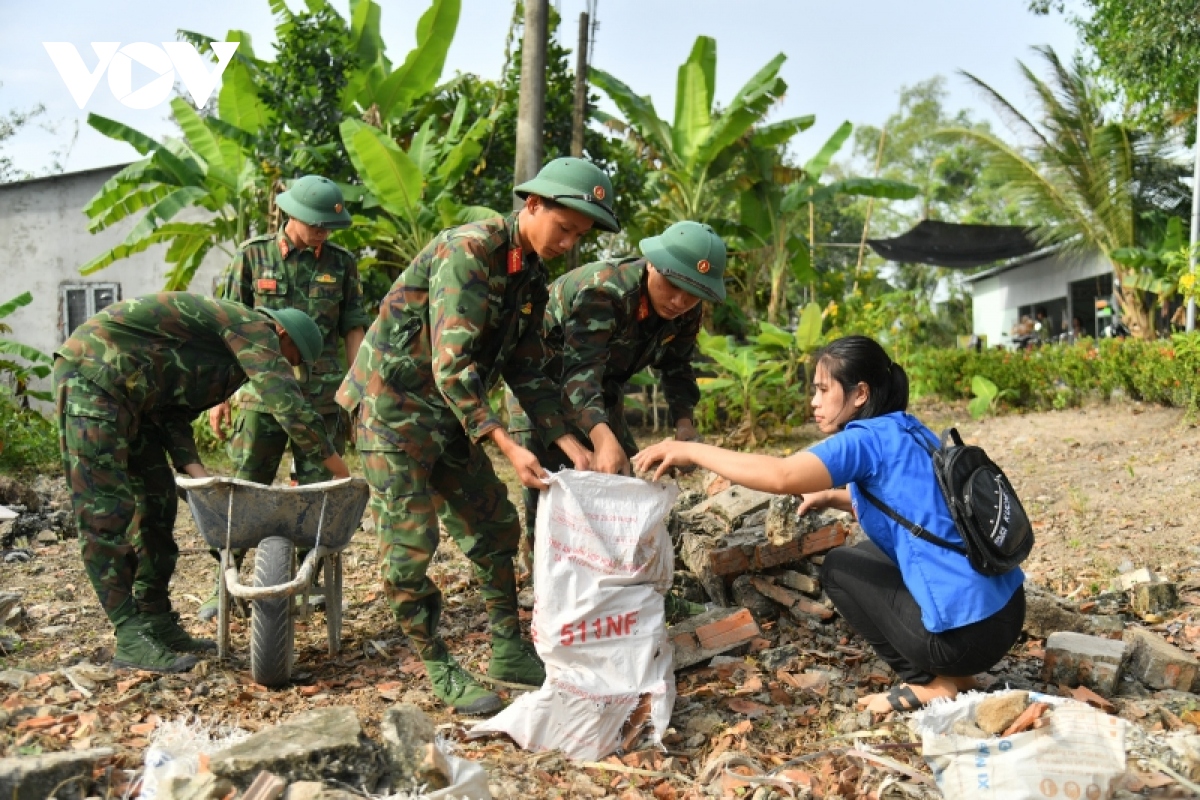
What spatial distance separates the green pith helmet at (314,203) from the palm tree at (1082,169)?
12.4 m

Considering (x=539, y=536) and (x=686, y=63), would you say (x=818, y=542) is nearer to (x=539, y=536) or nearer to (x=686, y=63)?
(x=539, y=536)

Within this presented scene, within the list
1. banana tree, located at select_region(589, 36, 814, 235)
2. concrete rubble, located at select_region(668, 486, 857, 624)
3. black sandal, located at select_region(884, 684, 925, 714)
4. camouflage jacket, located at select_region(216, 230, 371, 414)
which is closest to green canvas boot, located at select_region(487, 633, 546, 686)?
concrete rubble, located at select_region(668, 486, 857, 624)

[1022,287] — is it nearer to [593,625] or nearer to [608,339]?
[608,339]

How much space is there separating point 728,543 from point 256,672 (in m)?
2.05

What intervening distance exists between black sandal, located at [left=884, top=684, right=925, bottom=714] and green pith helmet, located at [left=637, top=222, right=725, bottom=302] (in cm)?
150

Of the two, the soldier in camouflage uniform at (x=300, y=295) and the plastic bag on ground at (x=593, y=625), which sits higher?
the soldier in camouflage uniform at (x=300, y=295)

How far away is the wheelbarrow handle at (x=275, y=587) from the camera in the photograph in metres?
3.41

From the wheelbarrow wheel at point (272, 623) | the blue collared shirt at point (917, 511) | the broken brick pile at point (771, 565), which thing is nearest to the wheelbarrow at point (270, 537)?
the wheelbarrow wheel at point (272, 623)

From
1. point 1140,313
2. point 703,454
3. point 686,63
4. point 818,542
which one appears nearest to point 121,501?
point 703,454

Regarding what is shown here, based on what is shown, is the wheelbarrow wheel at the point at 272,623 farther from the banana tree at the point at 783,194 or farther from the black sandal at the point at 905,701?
the banana tree at the point at 783,194

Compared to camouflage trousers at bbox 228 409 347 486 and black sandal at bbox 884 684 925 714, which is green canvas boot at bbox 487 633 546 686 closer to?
black sandal at bbox 884 684 925 714

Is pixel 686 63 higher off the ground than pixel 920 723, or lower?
higher

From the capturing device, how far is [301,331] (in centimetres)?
405

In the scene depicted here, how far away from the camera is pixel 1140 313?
1427 centimetres
